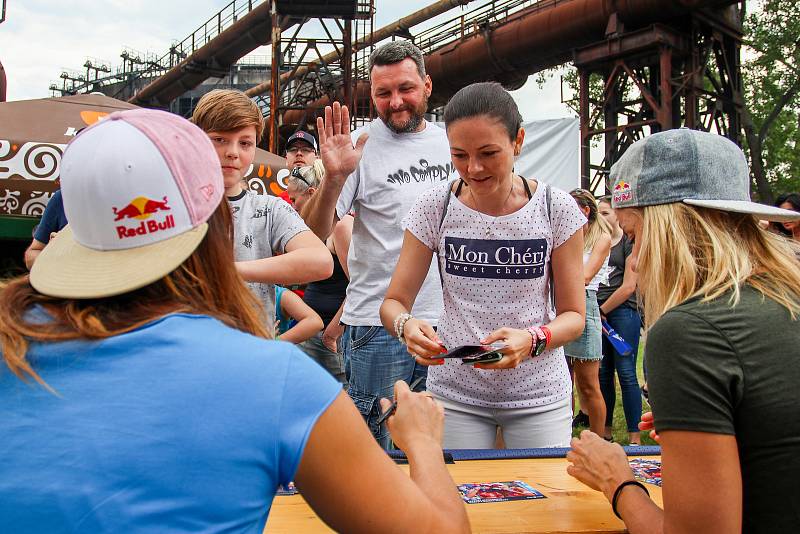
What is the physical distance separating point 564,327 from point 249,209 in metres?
1.21

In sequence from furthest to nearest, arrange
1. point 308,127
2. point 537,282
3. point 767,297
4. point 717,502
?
point 308,127 < point 537,282 < point 767,297 < point 717,502

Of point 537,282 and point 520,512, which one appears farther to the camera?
point 537,282

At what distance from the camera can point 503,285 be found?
7.63 feet

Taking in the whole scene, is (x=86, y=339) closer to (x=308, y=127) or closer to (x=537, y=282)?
(x=537, y=282)

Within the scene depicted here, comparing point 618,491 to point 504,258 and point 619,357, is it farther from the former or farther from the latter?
point 619,357

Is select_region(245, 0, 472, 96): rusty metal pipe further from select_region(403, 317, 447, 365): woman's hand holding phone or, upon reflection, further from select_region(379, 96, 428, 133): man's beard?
select_region(403, 317, 447, 365): woman's hand holding phone

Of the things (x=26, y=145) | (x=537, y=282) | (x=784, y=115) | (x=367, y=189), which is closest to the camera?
(x=537, y=282)

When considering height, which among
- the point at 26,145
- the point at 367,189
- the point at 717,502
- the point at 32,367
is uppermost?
the point at 26,145

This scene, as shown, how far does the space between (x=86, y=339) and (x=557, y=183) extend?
8.70 m

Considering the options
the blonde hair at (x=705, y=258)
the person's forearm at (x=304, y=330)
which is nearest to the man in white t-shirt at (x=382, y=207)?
the person's forearm at (x=304, y=330)

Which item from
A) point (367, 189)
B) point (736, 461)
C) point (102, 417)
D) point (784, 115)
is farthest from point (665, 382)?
point (784, 115)

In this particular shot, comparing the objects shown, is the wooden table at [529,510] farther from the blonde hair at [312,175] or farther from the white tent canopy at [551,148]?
the white tent canopy at [551,148]

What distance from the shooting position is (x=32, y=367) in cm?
94

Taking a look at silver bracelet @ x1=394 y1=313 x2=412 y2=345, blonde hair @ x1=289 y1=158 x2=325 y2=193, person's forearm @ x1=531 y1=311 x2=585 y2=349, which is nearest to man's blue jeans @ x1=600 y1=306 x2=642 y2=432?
blonde hair @ x1=289 y1=158 x2=325 y2=193
